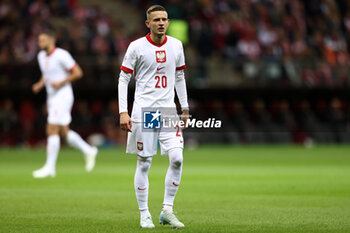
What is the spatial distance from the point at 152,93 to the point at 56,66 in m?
7.61

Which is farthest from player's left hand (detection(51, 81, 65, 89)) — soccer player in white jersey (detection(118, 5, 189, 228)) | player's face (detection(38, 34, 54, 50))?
soccer player in white jersey (detection(118, 5, 189, 228))

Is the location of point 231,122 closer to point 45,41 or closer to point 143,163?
→ point 45,41

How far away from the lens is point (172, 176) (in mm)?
8461

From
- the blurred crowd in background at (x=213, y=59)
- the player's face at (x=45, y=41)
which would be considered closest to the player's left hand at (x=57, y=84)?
the player's face at (x=45, y=41)

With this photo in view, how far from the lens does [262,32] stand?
99.3ft

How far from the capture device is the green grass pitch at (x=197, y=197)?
27.6 feet

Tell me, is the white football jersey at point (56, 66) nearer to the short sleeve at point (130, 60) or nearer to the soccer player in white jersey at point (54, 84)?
the soccer player in white jersey at point (54, 84)

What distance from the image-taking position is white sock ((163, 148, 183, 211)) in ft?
27.2

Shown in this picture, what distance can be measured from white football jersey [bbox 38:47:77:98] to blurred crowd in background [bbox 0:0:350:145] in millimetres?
10879

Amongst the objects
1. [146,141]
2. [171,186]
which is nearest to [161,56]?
[146,141]

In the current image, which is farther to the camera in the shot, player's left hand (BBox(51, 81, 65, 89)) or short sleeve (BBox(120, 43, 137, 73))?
player's left hand (BBox(51, 81, 65, 89))

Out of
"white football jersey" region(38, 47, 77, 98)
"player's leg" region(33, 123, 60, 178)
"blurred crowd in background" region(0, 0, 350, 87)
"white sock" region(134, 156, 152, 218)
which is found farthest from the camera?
"blurred crowd in background" region(0, 0, 350, 87)

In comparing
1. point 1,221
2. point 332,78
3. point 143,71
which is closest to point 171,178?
point 143,71

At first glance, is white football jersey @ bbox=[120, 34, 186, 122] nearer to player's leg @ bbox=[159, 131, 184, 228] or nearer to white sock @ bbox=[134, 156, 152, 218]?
player's leg @ bbox=[159, 131, 184, 228]
